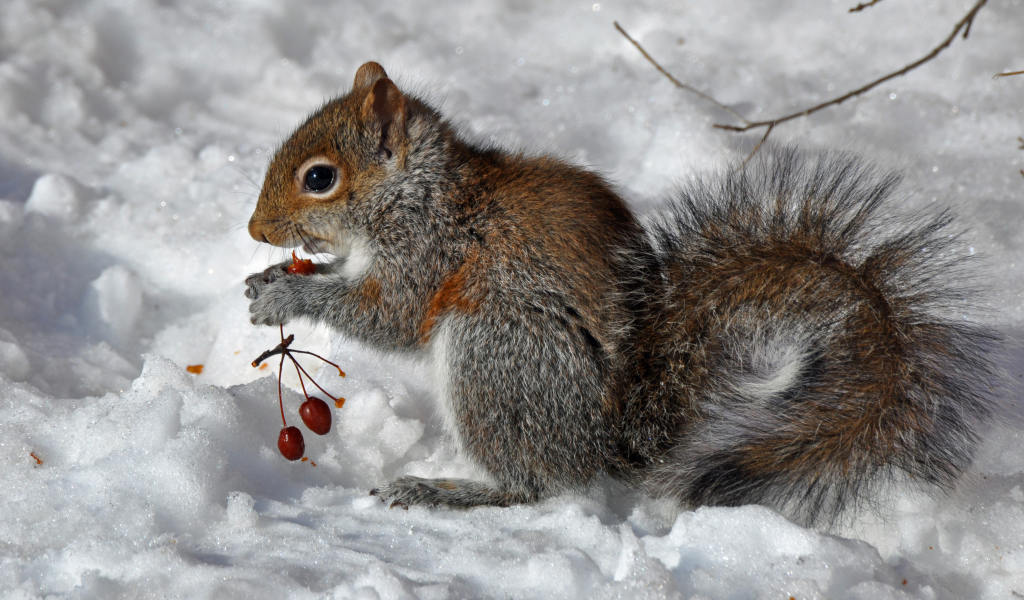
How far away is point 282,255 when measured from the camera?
7.49 ft

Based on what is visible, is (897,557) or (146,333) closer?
(897,557)

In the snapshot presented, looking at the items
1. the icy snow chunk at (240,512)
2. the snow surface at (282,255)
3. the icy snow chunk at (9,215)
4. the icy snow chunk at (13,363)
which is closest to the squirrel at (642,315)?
the snow surface at (282,255)

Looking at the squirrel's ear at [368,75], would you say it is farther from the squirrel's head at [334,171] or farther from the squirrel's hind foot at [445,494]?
the squirrel's hind foot at [445,494]

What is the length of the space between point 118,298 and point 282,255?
0.66m

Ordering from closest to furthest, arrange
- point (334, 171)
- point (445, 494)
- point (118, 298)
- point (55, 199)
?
point (445, 494), point (334, 171), point (118, 298), point (55, 199)

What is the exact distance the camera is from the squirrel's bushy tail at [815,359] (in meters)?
1.48

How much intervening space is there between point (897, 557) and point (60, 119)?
11.4ft

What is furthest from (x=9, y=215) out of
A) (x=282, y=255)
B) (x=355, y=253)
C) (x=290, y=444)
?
(x=290, y=444)

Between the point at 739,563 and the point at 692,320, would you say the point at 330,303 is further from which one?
the point at 739,563

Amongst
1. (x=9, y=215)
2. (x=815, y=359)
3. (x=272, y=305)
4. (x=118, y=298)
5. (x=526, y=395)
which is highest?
(x=9, y=215)

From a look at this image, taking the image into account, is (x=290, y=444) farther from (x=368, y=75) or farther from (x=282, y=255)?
(x=368, y=75)

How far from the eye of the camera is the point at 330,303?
186 cm

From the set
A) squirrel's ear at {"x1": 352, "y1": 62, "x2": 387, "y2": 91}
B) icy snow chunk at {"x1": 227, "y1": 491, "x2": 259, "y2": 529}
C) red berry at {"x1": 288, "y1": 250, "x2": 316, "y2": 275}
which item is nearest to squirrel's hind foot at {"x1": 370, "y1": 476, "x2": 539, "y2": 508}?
icy snow chunk at {"x1": 227, "y1": 491, "x2": 259, "y2": 529}

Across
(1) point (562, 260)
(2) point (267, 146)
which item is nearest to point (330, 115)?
(1) point (562, 260)
